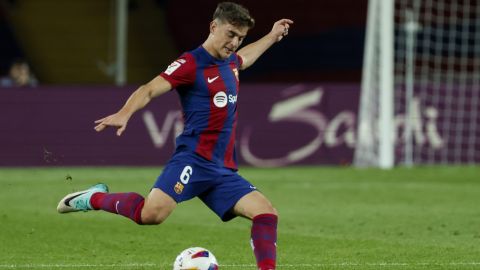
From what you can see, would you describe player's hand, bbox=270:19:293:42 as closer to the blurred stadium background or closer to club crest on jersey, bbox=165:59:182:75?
club crest on jersey, bbox=165:59:182:75

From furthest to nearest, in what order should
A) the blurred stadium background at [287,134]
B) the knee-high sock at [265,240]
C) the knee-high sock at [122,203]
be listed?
the blurred stadium background at [287,134] < the knee-high sock at [122,203] < the knee-high sock at [265,240]

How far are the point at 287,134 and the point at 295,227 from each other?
298 inches

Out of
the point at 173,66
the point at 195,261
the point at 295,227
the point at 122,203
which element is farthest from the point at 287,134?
the point at 195,261

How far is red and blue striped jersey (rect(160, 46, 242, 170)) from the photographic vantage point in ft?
25.9

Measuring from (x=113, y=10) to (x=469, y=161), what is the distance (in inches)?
486

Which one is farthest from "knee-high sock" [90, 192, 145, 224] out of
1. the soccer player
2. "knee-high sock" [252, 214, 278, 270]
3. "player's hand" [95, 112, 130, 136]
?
"player's hand" [95, 112, 130, 136]

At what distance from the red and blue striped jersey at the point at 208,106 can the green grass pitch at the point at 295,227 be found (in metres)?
1.21

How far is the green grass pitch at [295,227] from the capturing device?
923 centimetres

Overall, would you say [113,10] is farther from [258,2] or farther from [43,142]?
[43,142]

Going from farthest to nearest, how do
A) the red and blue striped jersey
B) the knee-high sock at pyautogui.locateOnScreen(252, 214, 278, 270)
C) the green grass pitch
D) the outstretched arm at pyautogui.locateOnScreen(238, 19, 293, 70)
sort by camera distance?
the green grass pitch → the outstretched arm at pyautogui.locateOnScreen(238, 19, 293, 70) → the red and blue striped jersey → the knee-high sock at pyautogui.locateOnScreen(252, 214, 278, 270)

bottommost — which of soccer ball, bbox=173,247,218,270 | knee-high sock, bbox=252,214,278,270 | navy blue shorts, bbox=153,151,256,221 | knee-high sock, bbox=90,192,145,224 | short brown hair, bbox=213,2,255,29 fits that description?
soccer ball, bbox=173,247,218,270

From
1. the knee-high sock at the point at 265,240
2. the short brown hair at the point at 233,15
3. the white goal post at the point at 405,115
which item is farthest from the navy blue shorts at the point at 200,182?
the white goal post at the point at 405,115

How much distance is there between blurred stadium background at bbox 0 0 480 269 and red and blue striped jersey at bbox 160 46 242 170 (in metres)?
1.09

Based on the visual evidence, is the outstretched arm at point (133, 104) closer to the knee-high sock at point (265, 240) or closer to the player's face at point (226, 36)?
the player's face at point (226, 36)
